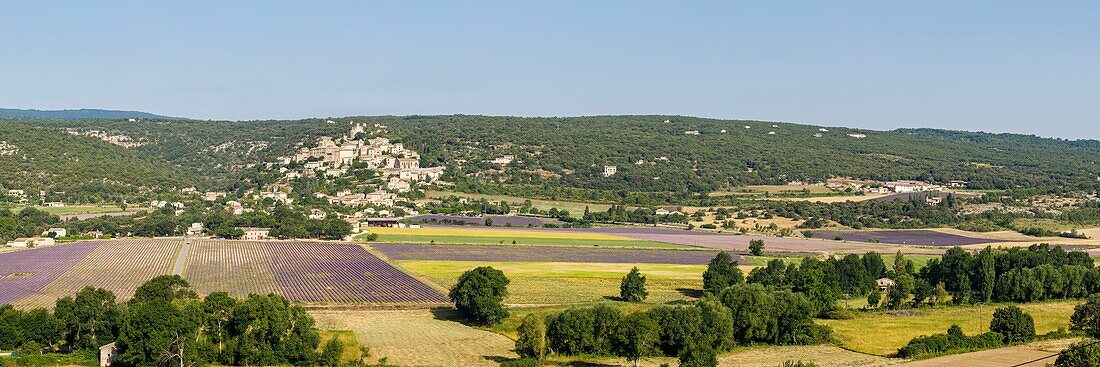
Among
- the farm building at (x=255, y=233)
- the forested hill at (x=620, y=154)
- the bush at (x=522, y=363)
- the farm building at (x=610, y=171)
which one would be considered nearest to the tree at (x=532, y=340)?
the bush at (x=522, y=363)

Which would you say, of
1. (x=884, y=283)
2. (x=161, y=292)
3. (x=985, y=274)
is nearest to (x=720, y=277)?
(x=884, y=283)

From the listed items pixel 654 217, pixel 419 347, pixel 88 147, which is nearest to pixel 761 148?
pixel 654 217

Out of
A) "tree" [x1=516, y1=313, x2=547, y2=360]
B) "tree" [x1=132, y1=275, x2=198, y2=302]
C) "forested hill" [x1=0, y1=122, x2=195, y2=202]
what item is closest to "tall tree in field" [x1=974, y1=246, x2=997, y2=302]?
"tree" [x1=516, y1=313, x2=547, y2=360]

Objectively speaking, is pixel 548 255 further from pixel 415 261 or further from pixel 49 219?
pixel 49 219

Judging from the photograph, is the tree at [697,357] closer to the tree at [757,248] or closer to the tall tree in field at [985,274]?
the tall tree in field at [985,274]

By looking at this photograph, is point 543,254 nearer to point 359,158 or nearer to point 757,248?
point 757,248

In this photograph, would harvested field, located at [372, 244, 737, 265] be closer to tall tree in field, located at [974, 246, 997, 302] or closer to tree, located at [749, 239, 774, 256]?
tree, located at [749, 239, 774, 256]
